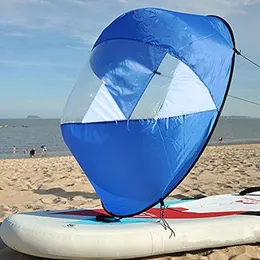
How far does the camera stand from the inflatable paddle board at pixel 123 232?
3.52m

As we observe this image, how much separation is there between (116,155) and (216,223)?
1.32m

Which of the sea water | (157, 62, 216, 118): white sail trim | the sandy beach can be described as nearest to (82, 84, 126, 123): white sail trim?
(157, 62, 216, 118): white sail trim

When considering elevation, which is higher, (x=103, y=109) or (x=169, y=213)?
(x=103, y=109)

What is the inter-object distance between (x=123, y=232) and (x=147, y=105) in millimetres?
1262

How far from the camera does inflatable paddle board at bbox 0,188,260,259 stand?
11.5ft

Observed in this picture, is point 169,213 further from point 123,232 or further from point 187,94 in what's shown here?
point 187,94

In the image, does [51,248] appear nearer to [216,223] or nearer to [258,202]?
[216,223]

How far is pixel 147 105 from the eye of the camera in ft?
12.9

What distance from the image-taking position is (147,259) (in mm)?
3838

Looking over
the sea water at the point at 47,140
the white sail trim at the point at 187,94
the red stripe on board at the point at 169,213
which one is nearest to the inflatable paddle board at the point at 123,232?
the red stripe on board at the point at 169,213

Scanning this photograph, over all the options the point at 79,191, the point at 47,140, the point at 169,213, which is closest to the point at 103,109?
the point at 169,213

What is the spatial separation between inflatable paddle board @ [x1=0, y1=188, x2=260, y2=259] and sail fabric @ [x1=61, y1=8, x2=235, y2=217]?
0.28 metres

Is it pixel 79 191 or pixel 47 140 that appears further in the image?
pixel 47 140

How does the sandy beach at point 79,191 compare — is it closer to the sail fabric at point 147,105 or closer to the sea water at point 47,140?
the sail fabric at point 147,105
